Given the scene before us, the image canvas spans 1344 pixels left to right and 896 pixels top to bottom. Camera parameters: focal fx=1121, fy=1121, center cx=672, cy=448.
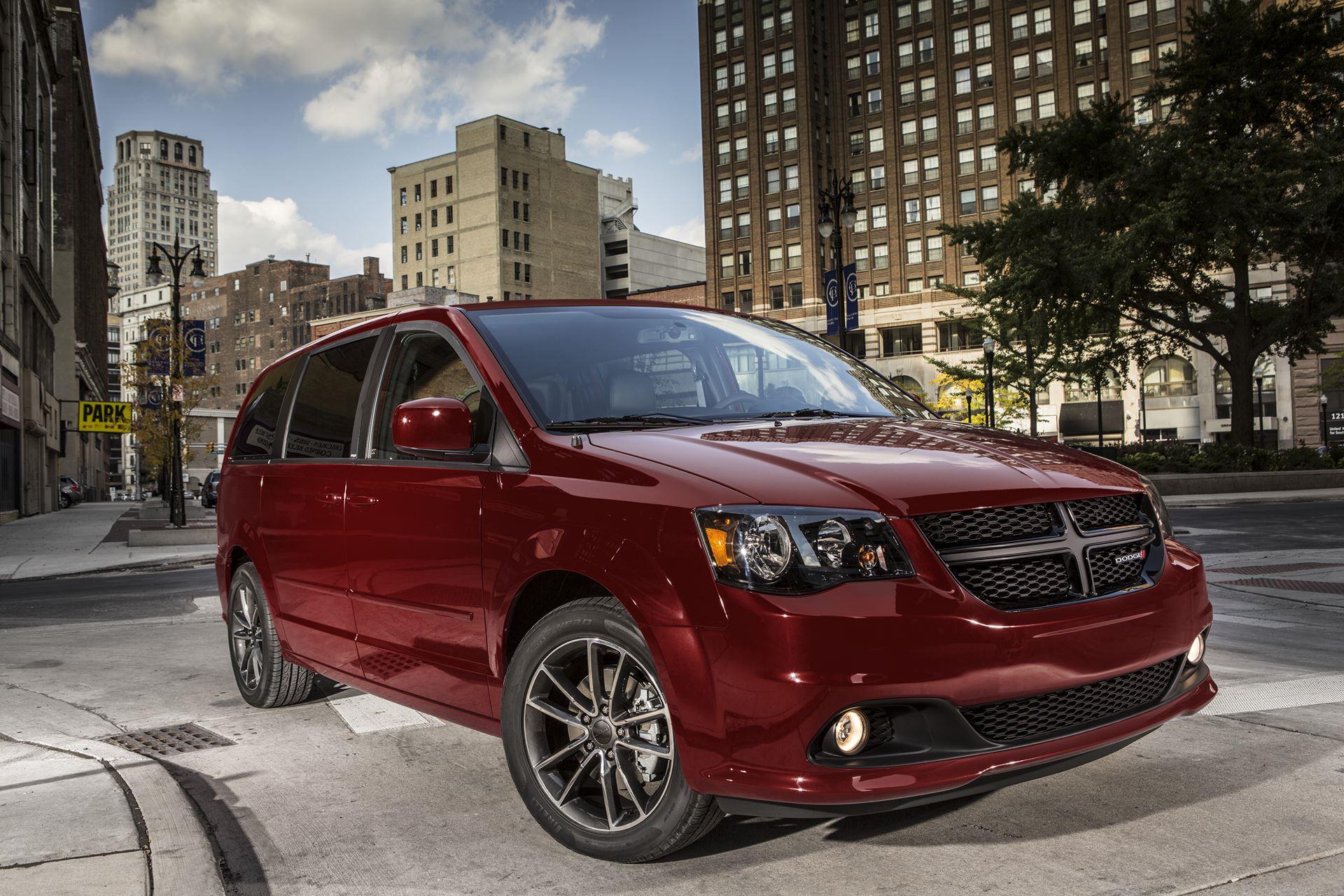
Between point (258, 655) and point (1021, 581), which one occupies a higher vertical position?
point (1021, 581)

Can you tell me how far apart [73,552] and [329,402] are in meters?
18.7

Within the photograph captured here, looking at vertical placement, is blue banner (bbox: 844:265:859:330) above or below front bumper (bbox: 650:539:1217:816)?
above

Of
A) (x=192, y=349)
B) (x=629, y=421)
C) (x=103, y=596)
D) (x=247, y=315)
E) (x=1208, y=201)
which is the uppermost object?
(x=247, y=315)

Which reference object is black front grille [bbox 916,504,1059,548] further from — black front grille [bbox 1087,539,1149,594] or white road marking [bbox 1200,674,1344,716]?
white road marking [bbox 1200,674,1344,716]

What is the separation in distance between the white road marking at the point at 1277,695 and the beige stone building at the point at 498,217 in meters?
103

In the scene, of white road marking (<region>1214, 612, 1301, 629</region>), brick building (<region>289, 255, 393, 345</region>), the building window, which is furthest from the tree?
brick building (<region>289, 255, 393, 345</region>)

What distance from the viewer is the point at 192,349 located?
32062 millimetres

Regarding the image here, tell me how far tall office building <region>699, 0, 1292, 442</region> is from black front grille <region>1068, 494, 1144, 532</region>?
6537 cm

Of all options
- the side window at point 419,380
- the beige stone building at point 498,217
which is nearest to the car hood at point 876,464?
the side window at point 419,380

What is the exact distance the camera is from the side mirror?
375cm

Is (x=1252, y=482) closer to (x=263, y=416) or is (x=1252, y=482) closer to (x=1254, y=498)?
(x=1254, y=498)

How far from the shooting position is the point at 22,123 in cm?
4150

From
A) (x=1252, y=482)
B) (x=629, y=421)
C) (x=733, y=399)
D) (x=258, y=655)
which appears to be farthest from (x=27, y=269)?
(x=629, y=421)

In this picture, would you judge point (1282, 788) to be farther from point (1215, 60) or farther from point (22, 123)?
point (22, 123)
